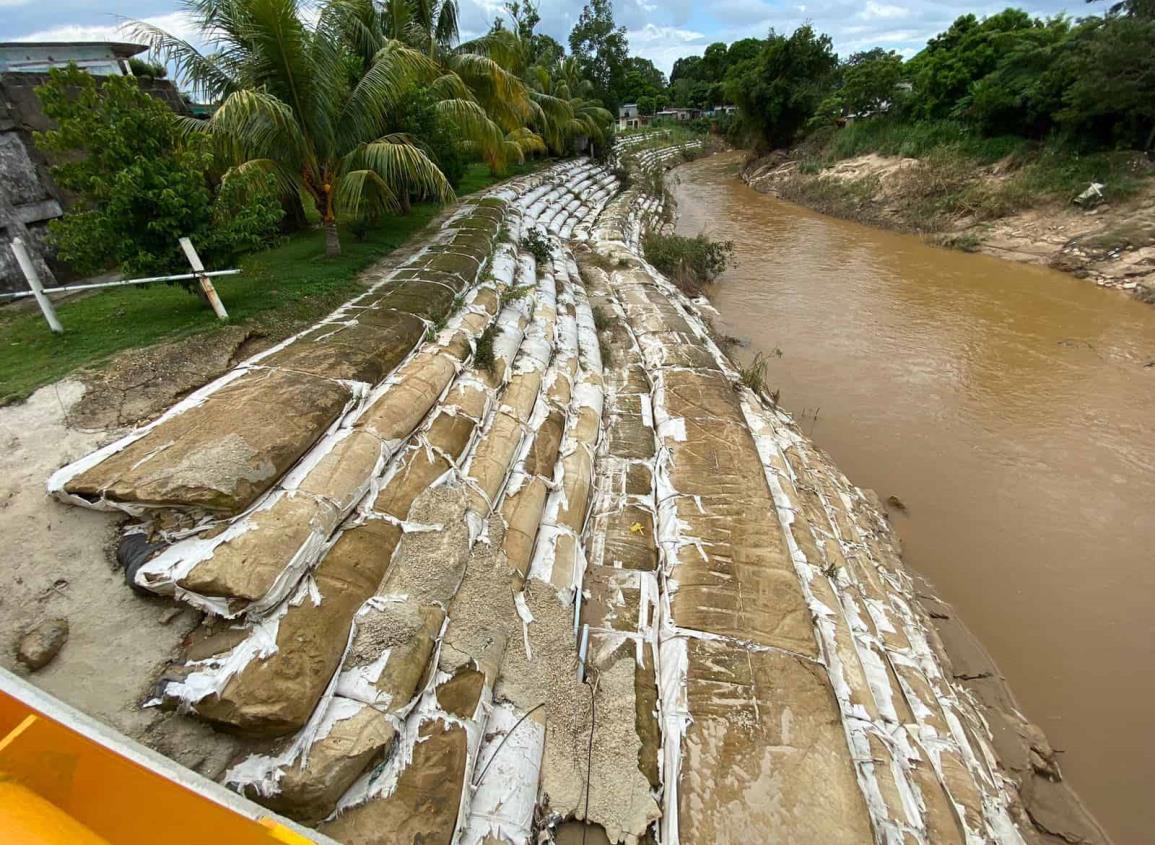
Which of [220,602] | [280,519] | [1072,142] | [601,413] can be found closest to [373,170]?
[601,413]

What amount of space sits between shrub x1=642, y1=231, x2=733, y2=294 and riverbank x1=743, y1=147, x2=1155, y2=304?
663cm

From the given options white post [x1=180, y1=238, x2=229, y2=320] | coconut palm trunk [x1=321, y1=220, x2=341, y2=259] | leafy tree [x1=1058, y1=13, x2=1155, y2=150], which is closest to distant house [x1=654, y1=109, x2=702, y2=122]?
leafy tree [x1=1058, y1=13, x2=1155, y2=150]

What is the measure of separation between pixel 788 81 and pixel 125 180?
24.0 meters

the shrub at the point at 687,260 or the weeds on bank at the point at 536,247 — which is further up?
the weeds on bank at the point at 536,247

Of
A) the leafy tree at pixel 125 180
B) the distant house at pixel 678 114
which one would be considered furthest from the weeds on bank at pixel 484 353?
the distant house at pixel 678 114

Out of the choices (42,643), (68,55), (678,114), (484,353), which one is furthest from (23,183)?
(678,114)

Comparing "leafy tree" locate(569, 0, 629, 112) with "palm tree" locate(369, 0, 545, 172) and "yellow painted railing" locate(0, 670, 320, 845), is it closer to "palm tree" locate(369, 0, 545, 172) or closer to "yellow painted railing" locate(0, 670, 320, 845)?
"palm tree" locate(369, 0, 545, 172)

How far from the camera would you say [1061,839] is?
2775 millimetres

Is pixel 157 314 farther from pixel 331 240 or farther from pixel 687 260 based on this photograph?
pixel 687 260

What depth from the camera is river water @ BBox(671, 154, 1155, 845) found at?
3557 mm

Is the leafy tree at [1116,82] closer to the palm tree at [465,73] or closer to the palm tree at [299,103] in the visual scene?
the palm tree at [465,73]

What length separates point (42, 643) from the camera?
1917 mm

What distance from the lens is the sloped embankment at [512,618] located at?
80.3 inches

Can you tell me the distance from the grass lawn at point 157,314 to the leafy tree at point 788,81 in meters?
21.1
